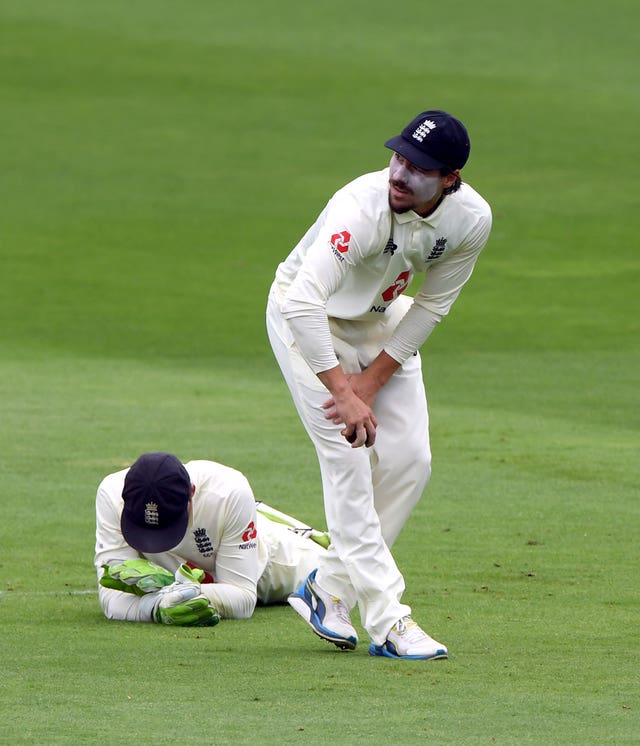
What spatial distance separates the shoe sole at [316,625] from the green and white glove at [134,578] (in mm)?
774

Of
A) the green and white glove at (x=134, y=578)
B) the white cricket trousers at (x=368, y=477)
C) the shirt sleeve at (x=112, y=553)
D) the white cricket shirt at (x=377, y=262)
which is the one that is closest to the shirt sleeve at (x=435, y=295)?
the white cricket shirt at (x=377, y=262)

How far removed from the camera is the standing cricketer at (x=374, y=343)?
650 cm

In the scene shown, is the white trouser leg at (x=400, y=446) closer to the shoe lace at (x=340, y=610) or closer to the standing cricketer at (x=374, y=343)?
the standing cricketer at (x=374, y=343)

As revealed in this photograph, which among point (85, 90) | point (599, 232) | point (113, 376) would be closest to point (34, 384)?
point (113, 376)

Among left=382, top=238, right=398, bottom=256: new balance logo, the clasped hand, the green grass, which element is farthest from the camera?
left=382, top=238, right=398, bottom=256: new balance logo

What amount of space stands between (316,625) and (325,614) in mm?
84

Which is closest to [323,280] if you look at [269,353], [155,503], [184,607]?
[155,503]

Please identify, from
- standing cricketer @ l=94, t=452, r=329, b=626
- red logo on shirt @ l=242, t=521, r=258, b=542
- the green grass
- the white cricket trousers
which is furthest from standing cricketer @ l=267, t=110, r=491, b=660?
red logo on shirt @ l=242, t=521, r=258, b=542

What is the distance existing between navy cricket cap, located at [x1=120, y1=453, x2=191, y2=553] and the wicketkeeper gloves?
13 cm

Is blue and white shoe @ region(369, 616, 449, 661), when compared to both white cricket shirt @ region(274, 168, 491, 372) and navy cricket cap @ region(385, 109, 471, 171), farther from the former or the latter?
navy cricket cap @ region(385, 109, 471, 171)

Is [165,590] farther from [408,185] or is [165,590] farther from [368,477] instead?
[408,185]

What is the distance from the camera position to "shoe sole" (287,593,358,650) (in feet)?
22.3

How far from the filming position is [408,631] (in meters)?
6.57

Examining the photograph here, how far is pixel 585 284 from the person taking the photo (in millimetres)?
27562
